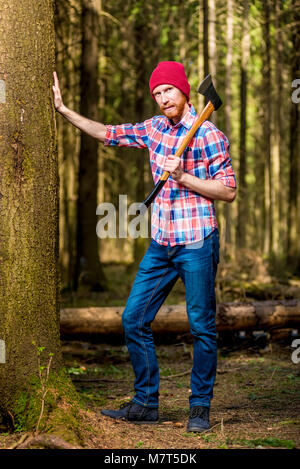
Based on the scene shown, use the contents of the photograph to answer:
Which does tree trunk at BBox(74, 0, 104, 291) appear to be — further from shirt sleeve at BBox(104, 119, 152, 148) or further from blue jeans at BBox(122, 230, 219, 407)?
blue jeans at BBox(122, 230, 219, 407)

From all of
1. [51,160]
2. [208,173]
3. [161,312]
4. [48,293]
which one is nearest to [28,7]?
[51,160]

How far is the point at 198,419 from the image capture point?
4.19 m

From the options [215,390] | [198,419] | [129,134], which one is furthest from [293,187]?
[198,419]

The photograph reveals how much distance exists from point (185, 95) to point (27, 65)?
3.60 feet

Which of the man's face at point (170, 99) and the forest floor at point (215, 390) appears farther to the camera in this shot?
the man's face at point (170, 99)

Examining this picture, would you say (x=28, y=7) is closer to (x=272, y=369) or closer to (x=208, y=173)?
(x=208, y=173)

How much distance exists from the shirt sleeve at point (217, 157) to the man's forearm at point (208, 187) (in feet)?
0.16

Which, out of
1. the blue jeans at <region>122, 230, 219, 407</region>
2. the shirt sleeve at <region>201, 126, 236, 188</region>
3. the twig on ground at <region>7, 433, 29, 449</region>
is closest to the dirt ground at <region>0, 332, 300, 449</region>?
the twig on ground at <region>7, 433, 29, 449</region>

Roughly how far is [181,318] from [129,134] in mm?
3206

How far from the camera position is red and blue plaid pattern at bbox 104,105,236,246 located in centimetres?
412

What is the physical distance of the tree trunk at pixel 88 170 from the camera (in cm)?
1178
